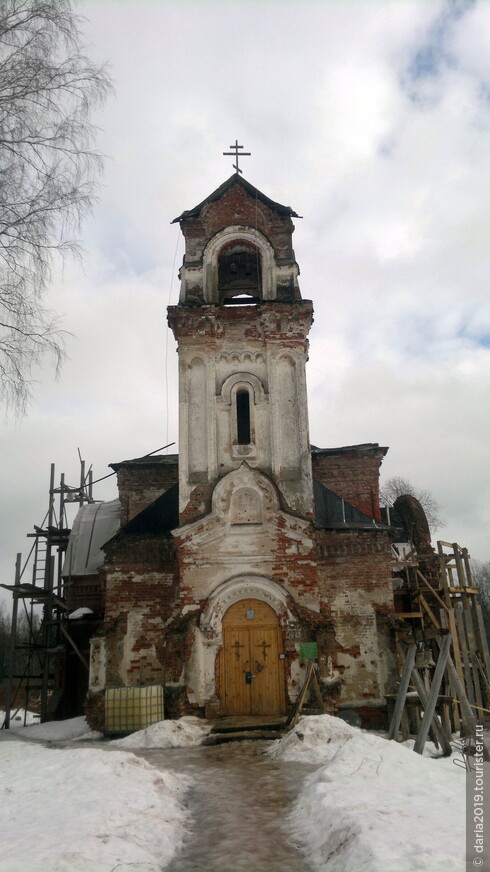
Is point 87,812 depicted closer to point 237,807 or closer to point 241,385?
point 237,807

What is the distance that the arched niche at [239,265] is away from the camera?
63.8 ft

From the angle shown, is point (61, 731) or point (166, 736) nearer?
point (166, 736)

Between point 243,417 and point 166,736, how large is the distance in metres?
8.22

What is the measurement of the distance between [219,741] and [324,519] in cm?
674

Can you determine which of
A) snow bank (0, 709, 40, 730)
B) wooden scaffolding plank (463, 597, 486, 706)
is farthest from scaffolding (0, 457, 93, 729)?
wooden scaffolding plank (463, 597, 486, 706)

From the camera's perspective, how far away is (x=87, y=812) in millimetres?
7723

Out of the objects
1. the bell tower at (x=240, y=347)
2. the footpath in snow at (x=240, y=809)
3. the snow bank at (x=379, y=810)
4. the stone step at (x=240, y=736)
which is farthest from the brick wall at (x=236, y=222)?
the snow bank at (x=379, y=810)

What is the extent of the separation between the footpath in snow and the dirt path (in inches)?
0.9

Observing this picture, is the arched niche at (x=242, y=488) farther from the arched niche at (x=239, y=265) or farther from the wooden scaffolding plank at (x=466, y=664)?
the wooden scaffolding plank at (x=466, y=664)

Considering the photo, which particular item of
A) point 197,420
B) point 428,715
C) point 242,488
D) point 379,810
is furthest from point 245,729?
point 197,420

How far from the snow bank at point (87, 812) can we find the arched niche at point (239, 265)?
40.9 feet

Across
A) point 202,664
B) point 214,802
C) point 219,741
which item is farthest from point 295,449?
point 214,802

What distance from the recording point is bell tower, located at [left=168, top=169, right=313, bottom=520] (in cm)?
1788

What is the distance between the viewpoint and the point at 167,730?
13.9m
